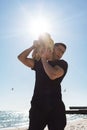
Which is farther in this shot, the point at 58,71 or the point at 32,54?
the point at 32,54

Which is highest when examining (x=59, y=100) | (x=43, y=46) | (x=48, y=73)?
(x=43, y=46)

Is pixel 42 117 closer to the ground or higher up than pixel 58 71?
closer to the ground

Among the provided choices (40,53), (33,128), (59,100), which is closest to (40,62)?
(40,53)

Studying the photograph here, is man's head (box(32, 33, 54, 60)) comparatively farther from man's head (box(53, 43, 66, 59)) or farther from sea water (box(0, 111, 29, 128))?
sea water (box(0, 111, 29, 128))

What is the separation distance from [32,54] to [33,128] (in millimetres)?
1040

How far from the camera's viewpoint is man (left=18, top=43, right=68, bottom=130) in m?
4.63

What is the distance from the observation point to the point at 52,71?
458 cm

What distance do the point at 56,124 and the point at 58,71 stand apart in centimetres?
67

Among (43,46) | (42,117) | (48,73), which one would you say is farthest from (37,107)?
(43,46)

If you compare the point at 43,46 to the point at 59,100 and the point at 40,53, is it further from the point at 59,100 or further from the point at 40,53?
the point at 59,100

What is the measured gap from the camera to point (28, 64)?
16.8ft

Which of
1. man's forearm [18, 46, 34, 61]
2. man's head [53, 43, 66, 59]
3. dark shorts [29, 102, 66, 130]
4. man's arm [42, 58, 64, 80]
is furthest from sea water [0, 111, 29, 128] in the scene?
man's arm [42, 58, 64, 80]

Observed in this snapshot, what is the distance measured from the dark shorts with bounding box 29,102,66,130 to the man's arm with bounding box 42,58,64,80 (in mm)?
376

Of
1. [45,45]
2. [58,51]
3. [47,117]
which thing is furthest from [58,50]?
[47,117]
